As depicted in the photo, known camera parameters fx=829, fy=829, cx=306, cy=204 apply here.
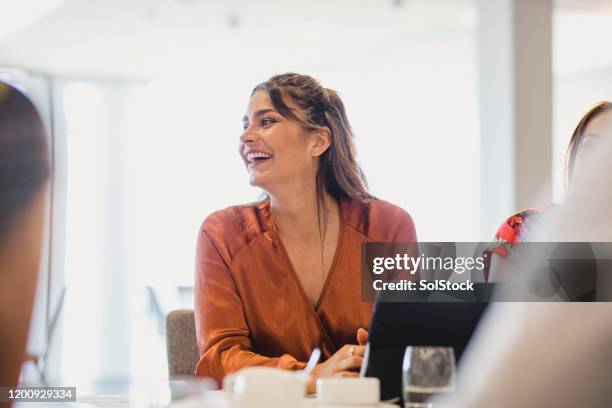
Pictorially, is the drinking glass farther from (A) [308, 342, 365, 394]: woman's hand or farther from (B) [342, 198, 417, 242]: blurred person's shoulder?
(B) [342, 198, 417, 242]: blurred person's shoulder

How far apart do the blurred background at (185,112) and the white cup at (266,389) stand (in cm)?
524

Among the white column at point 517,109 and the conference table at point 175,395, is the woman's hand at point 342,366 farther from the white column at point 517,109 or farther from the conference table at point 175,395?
the white column at point 517,109

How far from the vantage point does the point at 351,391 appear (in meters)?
1.26

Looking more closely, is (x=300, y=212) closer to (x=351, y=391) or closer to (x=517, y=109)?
(x=351, y=391)

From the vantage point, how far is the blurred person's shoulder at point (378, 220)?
2.25 m

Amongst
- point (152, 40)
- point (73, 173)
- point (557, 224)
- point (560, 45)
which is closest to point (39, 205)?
point (557, 224)

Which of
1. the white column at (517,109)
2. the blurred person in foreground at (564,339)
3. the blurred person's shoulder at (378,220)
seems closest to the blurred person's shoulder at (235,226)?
the blurred person's shoulder at (378,220)

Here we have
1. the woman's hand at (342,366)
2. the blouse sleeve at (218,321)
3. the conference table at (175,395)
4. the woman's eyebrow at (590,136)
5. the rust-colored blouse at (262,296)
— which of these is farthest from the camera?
the woman's eyebrow at (590,136)

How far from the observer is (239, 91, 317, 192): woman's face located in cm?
225

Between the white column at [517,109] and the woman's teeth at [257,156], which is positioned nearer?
the woman's teeth at [257,156]

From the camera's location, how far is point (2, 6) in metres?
6.38

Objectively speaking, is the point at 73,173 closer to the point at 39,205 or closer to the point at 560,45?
the point at 560,45

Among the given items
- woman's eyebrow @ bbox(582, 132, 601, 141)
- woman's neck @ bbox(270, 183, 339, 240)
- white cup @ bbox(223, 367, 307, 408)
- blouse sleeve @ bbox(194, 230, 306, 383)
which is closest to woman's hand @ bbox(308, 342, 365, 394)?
blouse sleeve @ bbox(194, 230, 306, 383)

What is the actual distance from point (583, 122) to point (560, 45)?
5540mm
